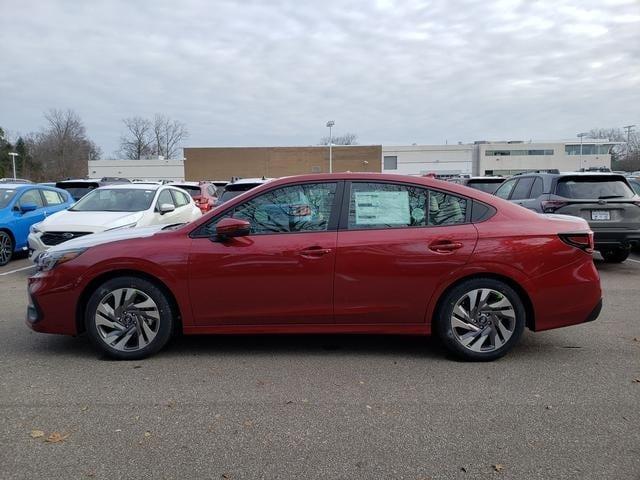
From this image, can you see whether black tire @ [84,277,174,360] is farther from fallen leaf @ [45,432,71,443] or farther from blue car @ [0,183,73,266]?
blue car @ [0,183,73,266]

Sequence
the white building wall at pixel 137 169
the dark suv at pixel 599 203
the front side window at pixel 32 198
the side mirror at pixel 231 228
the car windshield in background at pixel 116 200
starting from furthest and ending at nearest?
the white building wall at pixel 137 169
the front side window at pixel 32 198
the car windshield in background at pixel 116 200
the dark suv at pixel 599 203
the side mirror at pixel 231 228

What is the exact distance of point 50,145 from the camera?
7762 cm

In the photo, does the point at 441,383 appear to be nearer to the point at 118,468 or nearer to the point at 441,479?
the point at 441,479

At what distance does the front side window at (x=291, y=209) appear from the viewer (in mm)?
4496

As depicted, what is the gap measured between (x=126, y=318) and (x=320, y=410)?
1.96 meters

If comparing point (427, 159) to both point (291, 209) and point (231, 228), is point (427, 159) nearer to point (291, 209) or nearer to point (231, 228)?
point (291, 209)

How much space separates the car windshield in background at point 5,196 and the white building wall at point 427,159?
64.7 metres

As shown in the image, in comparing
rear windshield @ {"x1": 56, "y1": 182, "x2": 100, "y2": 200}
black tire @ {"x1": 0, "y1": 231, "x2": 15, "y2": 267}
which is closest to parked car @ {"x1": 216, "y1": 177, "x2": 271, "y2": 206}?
black tire @ {"x1": 0, "y1": 231, "x2": 15, "y2": 267}

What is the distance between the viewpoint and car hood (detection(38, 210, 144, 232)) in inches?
322

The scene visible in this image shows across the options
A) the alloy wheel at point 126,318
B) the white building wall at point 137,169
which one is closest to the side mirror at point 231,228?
the alloy wheel at point 126,318

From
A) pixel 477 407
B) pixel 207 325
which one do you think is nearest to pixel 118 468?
pixel 207 325

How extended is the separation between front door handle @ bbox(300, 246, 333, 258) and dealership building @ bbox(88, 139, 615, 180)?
56.5 m

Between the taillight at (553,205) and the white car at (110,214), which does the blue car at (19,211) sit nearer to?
the white car at (110,214)

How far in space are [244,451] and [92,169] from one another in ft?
256
